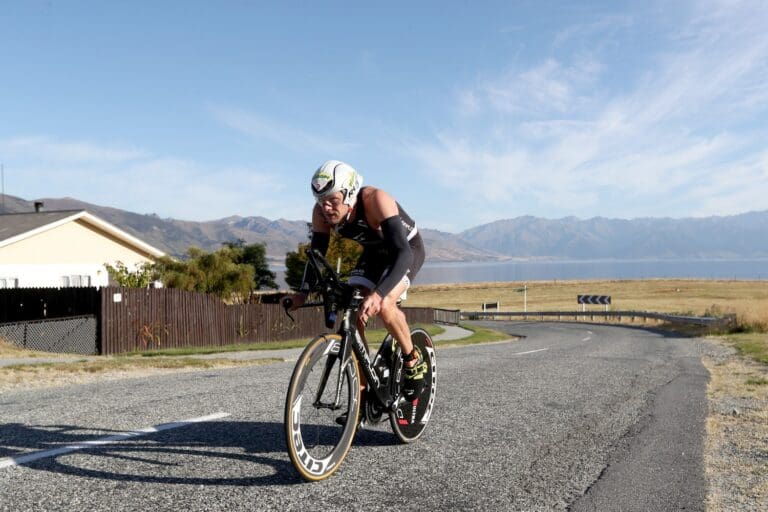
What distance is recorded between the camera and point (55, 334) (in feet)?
57.0

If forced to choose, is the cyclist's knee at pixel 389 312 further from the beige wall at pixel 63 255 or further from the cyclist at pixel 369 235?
the beige wall at pixel 63 255

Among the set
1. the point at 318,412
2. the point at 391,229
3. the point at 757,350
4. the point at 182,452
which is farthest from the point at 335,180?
the point at 757,350

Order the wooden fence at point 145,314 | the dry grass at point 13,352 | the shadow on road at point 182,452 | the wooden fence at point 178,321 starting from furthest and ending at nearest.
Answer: the wooden fence at point 178,321 < the wooden fence at point 145,314 < the dry grass at point 13,352 < the shadow on road at point 182,452

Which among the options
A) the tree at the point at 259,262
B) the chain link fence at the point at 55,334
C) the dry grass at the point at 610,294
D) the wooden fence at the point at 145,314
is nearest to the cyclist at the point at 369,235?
the chain link fence at the point at 55,334

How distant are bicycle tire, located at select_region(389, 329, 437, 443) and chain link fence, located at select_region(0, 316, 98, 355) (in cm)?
1526

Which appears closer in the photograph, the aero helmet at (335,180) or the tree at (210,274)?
the aero helmet at (335,180)

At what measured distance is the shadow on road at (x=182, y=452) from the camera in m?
3.77

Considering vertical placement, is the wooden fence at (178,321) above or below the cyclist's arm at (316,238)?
below

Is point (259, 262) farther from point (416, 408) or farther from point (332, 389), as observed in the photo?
point (332, 389)

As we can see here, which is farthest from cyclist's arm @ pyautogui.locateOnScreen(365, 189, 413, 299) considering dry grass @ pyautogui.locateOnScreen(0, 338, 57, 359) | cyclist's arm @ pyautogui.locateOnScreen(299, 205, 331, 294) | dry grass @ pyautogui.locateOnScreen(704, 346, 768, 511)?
dry grass @ pyautogui.locateOnScreen(0, 338, 57, 359)

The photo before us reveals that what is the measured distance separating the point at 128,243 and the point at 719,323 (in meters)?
28.9

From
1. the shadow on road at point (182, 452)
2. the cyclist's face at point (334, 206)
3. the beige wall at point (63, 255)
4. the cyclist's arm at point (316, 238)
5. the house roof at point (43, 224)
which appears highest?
the house roof at point (43, 224)

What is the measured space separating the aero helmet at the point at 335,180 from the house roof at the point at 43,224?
22.9 meters

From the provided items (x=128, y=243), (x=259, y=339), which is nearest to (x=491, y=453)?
(x=259, y=339)
